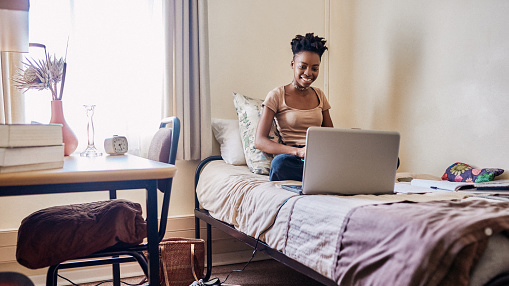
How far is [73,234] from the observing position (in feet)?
4.18

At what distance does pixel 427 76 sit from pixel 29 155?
2.12 metres

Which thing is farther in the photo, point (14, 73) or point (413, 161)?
point (413, 161)

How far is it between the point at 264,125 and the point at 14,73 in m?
1.33

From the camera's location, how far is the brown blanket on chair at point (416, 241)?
0.92 m

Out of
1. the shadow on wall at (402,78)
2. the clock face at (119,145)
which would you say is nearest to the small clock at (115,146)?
the clock face at (119,145)

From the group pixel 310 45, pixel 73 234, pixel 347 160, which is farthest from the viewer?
pixel 310 45

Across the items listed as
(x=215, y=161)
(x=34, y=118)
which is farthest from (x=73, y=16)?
(x=215, y=161)

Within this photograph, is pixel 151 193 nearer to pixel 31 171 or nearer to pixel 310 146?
pixel 31 171

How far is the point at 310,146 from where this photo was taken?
4.85 ft

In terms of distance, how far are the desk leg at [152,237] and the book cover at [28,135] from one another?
28cm

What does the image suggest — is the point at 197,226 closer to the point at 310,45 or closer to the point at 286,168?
the point at 286,168

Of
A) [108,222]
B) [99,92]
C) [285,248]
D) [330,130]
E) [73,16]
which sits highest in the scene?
[73,16]

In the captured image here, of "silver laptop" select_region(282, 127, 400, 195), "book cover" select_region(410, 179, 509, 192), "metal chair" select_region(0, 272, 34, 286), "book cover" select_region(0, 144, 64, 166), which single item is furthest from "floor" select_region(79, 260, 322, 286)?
"metal chair" select_region(0, 272, 34, 286)

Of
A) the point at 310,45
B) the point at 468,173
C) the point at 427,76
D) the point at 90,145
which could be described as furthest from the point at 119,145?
the point at 427,76
